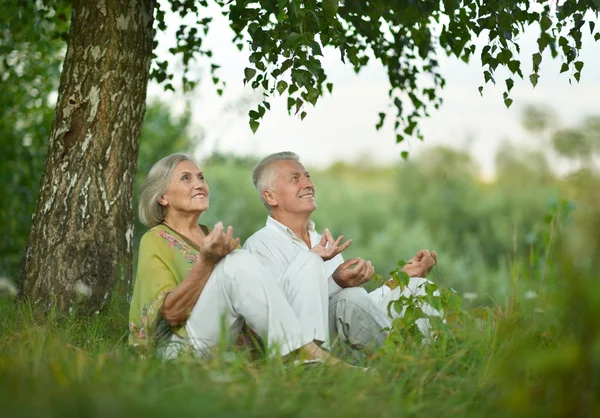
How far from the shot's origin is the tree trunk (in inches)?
164

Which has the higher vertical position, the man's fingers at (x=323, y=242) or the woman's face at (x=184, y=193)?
the woman's face at (x=184, y=193)

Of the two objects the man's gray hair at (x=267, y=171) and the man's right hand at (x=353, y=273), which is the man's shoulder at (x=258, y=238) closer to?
the man's gray hair at (x=267, y=171)

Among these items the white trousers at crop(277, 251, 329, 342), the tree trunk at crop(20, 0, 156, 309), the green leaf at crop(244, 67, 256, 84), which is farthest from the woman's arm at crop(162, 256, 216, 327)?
the tree trunk at crop(20, 0, 156, 309)

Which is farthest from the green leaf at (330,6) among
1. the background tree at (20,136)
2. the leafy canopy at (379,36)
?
the background tree at (20,136)

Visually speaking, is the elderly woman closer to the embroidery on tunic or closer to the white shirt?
the embroidery on tunic

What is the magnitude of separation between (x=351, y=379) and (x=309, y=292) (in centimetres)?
73

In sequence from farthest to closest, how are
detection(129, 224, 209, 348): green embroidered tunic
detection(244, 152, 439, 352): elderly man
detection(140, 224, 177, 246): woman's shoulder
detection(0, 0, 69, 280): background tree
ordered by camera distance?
detection(0, 0, 69, 280): background tree
detection(244, 152, 439, 352): elderly man
detection(140, 224, 177, 246): woman's shoulder
detection(129, 224, 209, 348): green embroidered tunic

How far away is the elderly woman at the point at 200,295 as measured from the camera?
3012 millimetres

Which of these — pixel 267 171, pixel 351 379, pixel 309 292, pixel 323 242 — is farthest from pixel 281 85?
pixel 351 379

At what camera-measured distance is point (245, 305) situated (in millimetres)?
3031

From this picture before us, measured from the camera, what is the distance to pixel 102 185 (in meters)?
4.21

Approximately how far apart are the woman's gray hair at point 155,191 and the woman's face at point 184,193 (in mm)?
21

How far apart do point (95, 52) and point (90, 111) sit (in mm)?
324

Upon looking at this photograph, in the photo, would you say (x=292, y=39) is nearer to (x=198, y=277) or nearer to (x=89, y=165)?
(x=198, y=277)
